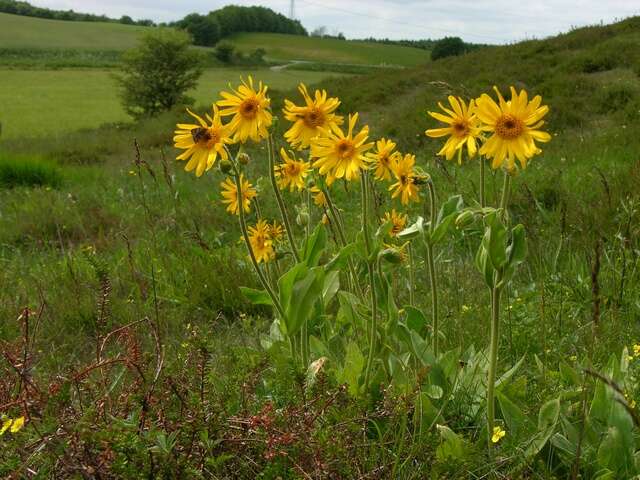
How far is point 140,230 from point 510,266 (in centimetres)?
437

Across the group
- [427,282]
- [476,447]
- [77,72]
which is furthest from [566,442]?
[77,72]

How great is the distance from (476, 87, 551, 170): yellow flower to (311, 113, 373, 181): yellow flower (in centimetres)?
37

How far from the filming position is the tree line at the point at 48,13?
78.6m

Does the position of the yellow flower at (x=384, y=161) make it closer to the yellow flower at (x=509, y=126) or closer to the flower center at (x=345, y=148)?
the flower center at (x=345, y=148)

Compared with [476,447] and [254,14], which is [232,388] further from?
[254,14]

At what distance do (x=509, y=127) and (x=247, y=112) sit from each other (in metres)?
0.76

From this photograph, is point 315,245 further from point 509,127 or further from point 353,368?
point 509,127

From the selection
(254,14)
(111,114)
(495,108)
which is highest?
(254,14)

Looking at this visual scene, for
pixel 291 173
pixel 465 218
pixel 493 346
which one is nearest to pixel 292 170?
pixel 291 173

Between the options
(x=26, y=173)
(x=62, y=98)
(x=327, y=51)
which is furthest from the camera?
Result: (x=327, y=51)

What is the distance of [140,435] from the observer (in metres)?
1.51

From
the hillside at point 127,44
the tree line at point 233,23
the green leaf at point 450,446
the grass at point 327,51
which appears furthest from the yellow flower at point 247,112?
the tree line at point 233,23

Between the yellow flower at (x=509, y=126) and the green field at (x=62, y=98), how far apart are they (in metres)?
18.7

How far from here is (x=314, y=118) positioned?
6.44 ft
